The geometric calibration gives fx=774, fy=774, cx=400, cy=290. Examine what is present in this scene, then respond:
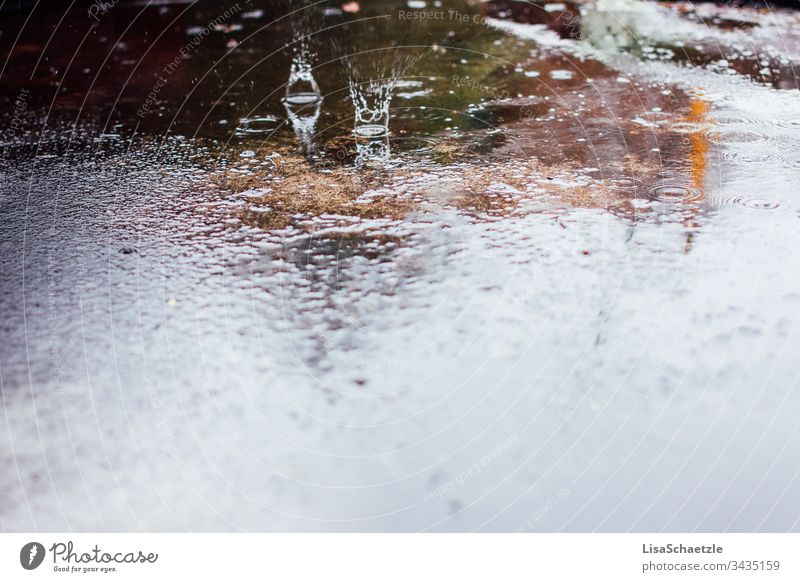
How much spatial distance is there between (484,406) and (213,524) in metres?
0.72

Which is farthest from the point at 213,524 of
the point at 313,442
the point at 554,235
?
the point at 554,235

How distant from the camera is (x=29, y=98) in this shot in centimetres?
454

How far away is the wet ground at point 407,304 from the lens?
70.6 inches
